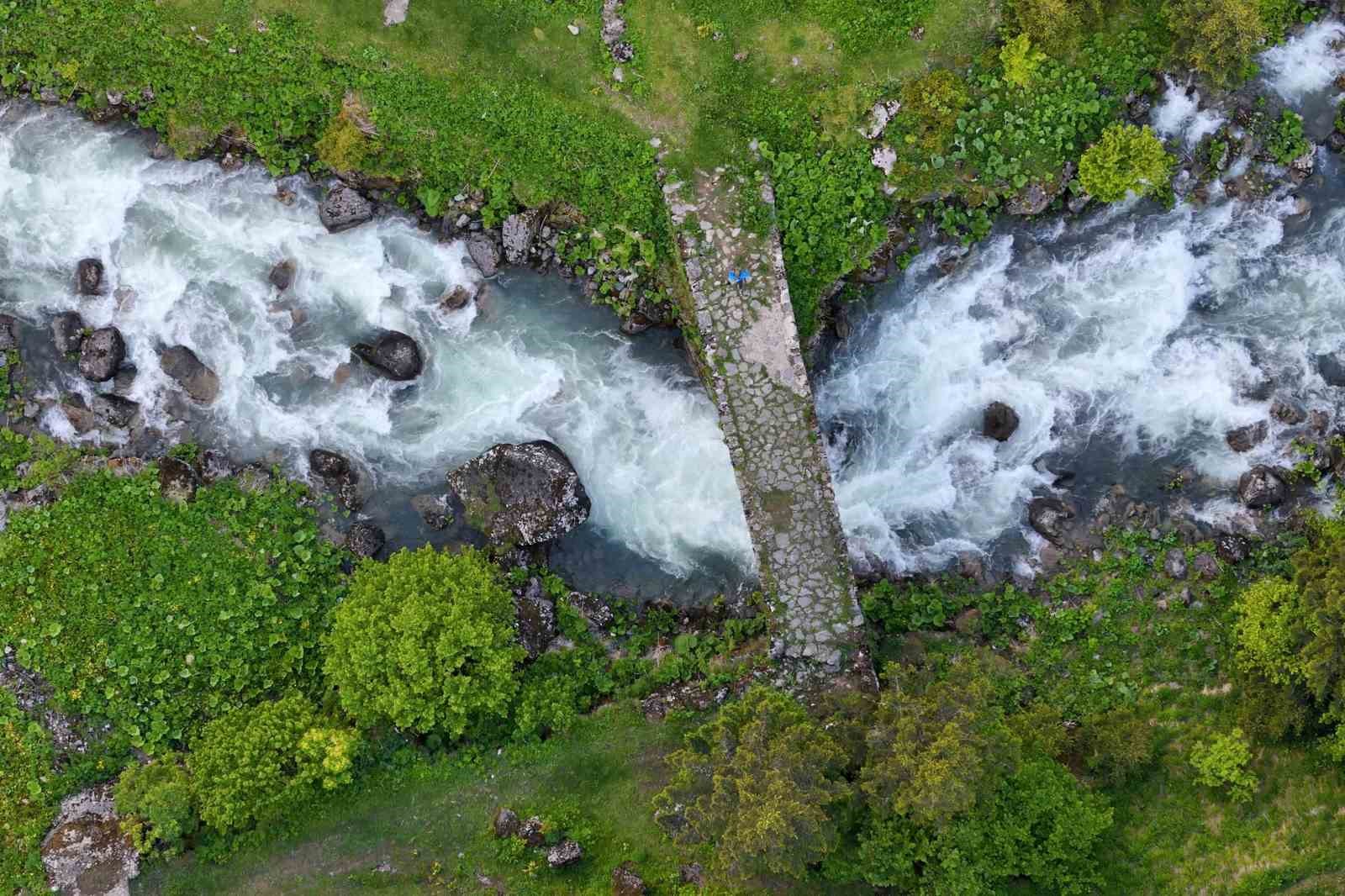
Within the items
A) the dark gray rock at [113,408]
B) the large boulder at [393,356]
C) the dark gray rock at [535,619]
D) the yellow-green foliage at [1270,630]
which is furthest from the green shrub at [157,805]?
the yellow-green foliage at [1270,630]

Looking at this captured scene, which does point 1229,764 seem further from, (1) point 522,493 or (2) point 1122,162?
(1) point 522,493

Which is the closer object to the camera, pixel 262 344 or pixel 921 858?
pixel 921 858

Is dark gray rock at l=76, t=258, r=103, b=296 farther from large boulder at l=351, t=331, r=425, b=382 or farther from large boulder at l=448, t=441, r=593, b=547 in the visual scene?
large boulder at l=448, t=441, r=593, b=547

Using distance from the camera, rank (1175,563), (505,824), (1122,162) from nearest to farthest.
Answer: (505,824), (1122,162), (1175,563)

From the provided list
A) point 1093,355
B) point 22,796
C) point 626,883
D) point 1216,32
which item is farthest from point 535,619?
point 1216,32

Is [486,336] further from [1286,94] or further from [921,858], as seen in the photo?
[1286,94]

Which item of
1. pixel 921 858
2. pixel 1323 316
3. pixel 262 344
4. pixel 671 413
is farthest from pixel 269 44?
pixel 1323 316

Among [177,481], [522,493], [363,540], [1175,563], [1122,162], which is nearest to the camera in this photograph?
[1122,162]
